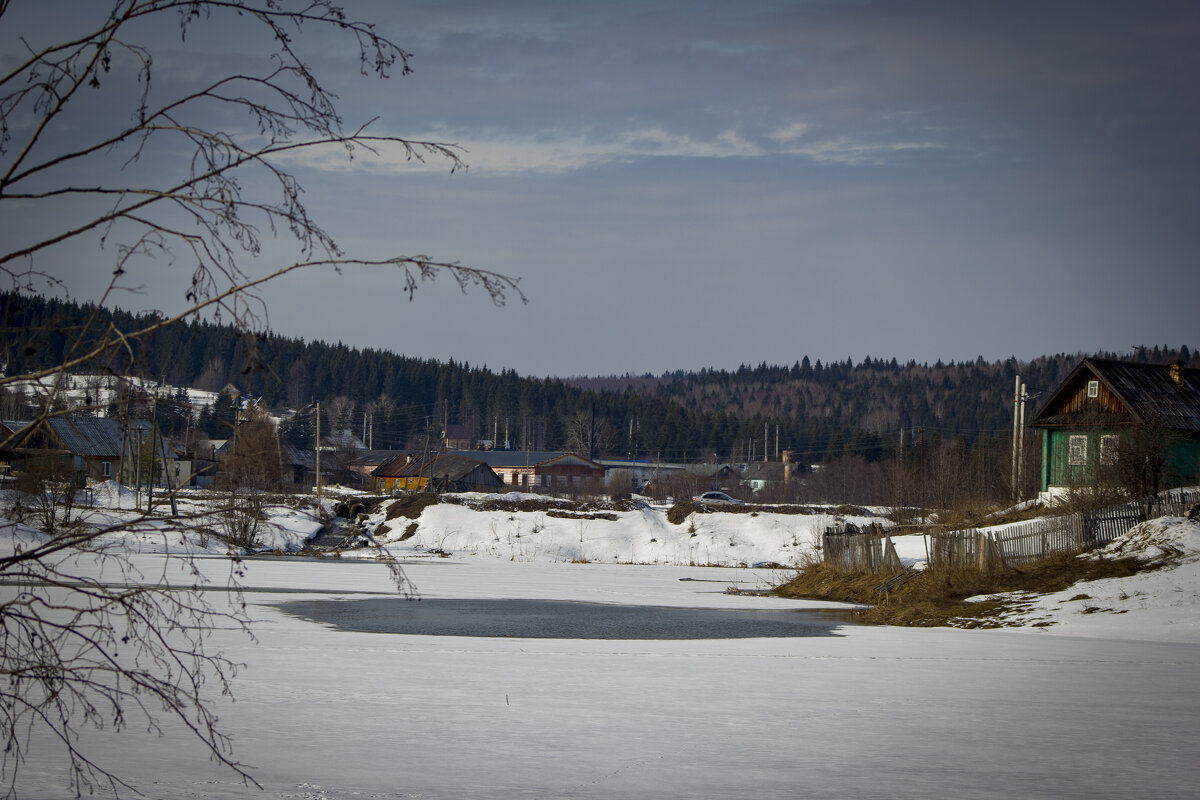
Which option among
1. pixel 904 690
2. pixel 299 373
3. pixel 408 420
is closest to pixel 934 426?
pixel 408 420

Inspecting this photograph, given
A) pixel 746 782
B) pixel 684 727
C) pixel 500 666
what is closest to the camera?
pixel 746 782

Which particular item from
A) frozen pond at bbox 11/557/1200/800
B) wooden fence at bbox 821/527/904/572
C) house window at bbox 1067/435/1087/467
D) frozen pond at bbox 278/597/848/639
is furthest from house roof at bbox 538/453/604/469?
frozen pond at bbox 11/557/1200/800

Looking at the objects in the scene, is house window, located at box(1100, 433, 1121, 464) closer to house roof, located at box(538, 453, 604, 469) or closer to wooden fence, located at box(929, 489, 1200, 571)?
wooden fence, located at box(929, 489, 1200, 571)

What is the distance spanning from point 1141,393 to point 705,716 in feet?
130

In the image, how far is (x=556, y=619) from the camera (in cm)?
2005

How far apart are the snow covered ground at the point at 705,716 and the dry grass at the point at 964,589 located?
1697 mm

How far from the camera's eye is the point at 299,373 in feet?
623

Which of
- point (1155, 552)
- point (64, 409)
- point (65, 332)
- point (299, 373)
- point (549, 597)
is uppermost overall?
point (299, 373)

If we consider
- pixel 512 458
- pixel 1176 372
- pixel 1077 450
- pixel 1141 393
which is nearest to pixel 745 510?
pixel 1077 450

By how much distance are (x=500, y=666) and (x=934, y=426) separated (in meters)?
193

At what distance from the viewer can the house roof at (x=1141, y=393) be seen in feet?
139

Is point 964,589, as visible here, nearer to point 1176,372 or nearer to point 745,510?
point 745,510

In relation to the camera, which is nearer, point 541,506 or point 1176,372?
point 1176,372

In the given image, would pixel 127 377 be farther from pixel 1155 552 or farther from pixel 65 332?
pixel 1155 552
